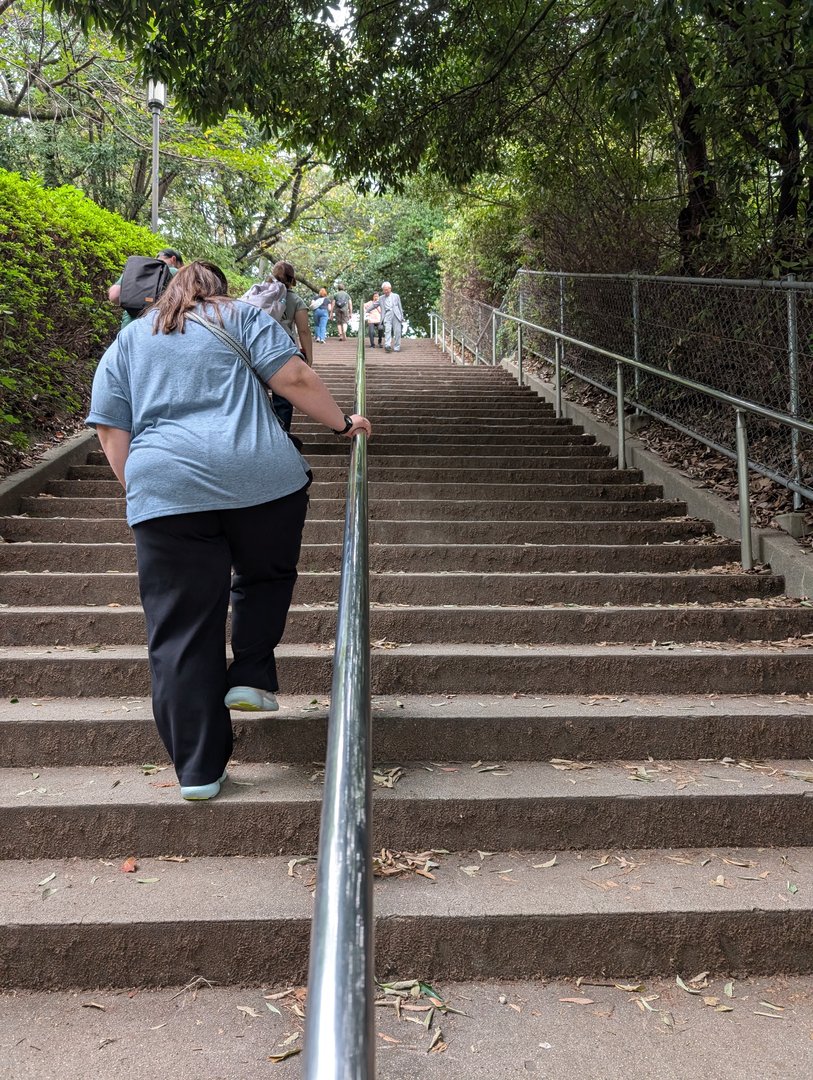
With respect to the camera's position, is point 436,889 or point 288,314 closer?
point 436,889

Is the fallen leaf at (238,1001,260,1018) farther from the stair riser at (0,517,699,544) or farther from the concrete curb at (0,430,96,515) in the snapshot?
the concrete curb at (0,430,96,515)

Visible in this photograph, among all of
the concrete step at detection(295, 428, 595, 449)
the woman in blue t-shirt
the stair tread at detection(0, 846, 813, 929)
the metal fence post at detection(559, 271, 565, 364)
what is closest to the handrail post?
the concrete step at detection(295, 428, 595, 449)


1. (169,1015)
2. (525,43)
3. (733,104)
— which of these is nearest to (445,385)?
(525,43)

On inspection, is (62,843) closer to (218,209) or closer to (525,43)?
(525,43)

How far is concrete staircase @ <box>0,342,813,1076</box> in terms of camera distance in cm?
224

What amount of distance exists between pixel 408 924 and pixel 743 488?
3.19 meters

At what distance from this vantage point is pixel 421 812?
8.58 ft

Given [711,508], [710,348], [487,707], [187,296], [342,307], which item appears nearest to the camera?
[187,296]

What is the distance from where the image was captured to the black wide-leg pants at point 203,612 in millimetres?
2363

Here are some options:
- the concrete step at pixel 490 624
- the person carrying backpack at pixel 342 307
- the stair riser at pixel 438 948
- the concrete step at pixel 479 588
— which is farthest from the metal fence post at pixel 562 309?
the person carrying backpack at pixel 342 307

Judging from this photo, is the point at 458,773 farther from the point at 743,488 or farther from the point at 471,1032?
the point at 743,488

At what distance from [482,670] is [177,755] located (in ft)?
4.39

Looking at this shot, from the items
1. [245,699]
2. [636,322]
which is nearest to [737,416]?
[636,322]

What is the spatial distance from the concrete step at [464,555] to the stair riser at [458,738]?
1.35 meters
